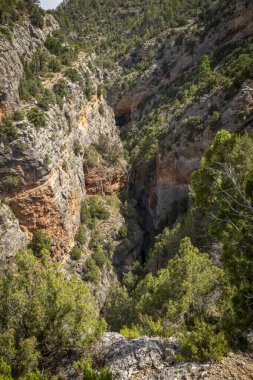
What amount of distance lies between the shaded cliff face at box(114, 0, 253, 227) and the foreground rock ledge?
3232cm

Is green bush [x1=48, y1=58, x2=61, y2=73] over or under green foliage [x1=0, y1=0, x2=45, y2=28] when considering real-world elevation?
under

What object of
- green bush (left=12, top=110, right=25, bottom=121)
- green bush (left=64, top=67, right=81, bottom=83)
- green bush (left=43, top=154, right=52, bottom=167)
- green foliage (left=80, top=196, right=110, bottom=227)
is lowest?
green foliage (left=80, top=196, right=110, bottom=227)

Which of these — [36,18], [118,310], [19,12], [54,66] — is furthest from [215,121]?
[19,12]

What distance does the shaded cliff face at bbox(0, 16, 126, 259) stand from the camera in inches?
1555

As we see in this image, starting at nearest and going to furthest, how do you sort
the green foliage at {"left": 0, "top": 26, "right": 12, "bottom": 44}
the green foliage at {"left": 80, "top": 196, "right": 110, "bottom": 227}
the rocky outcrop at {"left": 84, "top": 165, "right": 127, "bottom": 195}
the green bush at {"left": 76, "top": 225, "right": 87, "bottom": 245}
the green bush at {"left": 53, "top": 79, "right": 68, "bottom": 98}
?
1. the green foliage at {"left": 0, "top": 26, "right": 12, "bottom": 44}
2. the green bush at {"left": 76, "top": 225, "right": 87, "bottom": 245}
3. the green bush at {"left": 53, "top": 79, "right": 68, "bottom": 98}
4. the green foliage at {"left": 80, "top": 196, "right": 110, "bottom": 227}
5. the rocky outcrop at {"left": 84, "top": 165, "right": 127, "bottom": 195}

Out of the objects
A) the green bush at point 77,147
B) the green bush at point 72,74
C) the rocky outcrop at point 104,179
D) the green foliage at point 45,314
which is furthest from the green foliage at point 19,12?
the green foliage at point 45,314

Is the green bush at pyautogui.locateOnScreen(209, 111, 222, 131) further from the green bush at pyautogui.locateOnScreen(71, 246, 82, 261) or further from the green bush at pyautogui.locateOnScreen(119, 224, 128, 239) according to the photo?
the green bush at pyautogui.locateOnScreen(71, 246, 82, 261)

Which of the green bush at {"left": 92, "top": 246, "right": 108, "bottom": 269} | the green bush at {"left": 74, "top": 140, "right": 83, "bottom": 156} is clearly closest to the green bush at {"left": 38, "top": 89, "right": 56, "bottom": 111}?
the green bush at {"left": 74, "top": 140, "right": 83, "bottom": 156}

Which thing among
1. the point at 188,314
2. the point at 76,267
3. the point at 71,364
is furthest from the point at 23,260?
the point at 76,267

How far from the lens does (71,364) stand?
16281 mm

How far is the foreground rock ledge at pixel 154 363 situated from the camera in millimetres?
12852

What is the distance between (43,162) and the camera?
136 feet

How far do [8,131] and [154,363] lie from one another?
31712 millimetres

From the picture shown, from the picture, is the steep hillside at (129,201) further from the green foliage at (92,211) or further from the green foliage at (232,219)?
the green foliage at (92,211)
